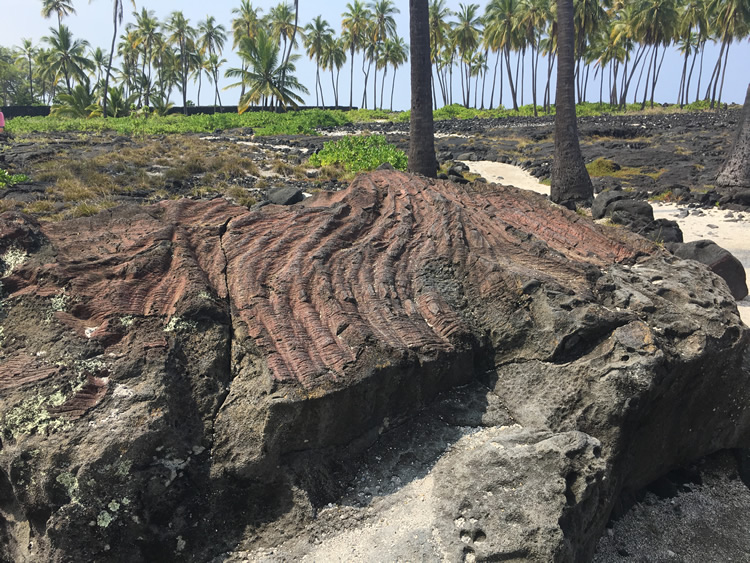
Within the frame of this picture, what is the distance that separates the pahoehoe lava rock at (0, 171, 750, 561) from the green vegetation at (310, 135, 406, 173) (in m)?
11.8

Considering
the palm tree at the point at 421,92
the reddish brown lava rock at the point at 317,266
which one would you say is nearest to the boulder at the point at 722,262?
the reddish brown lava rock at the point at 317,266

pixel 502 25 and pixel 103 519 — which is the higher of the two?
pixel 502 25

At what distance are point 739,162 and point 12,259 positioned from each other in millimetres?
17646

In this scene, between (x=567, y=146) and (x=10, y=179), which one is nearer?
(x=10, y=179)

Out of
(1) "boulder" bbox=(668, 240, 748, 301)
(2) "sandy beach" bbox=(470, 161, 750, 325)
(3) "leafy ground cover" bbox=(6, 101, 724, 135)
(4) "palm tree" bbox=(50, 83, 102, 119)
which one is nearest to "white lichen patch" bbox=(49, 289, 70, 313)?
(1) "boulder" bbox=(668, 240, 748, 301)

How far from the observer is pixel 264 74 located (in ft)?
124

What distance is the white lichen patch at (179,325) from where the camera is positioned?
3.52 m

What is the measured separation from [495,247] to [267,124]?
111ft

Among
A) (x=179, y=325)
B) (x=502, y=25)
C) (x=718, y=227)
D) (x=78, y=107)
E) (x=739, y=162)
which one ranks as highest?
(x=502, y=25)

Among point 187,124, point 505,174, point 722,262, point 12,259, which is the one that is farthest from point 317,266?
point 187,124

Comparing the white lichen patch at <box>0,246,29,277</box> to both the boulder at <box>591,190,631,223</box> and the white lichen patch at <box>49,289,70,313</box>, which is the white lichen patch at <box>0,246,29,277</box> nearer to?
the white lichen patch at <box>49,289,70,313</box>

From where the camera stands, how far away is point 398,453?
3.40 m

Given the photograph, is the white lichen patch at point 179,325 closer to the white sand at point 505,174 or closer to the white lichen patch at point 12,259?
the white lichen patch at point 12,259

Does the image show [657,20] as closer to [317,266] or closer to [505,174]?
[505,174]
